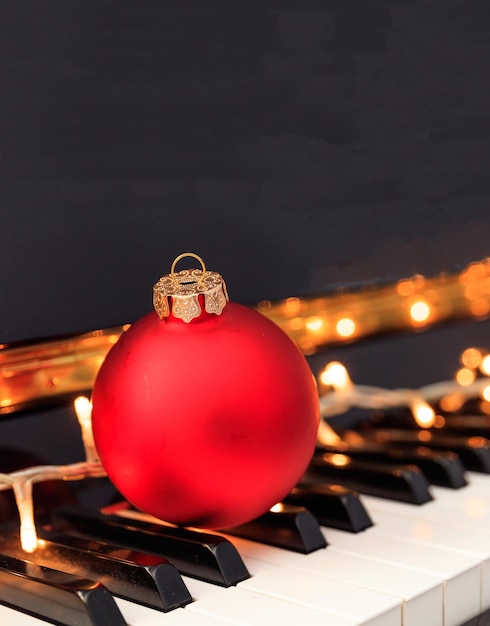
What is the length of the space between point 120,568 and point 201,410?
14 cm

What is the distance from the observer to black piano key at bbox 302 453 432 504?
3.30 feet

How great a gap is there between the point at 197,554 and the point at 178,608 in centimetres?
7

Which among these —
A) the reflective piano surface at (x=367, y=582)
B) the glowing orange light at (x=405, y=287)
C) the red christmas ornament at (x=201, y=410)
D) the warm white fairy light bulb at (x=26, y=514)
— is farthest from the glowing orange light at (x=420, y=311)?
the warm white fairy light bulb at (x=26, y=514)

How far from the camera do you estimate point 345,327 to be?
1255 mm

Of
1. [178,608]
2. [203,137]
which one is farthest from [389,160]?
[178,608]

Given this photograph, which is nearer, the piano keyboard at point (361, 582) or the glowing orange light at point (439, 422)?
the piano keyboard at point (361, 582)

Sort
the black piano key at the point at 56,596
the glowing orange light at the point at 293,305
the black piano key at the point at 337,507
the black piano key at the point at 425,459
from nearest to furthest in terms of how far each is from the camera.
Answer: the black piano key at the point at 56,596 < the black piano key at the point at 337,507 < the black piano key at the point at 425,459 < the glowing orange light at the point at 293,305

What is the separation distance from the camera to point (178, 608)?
74 centimetres

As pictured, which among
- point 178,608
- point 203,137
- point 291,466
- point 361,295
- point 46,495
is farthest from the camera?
point 361,295

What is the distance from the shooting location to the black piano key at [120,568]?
75cm

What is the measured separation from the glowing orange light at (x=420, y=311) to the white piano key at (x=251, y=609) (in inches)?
25.3

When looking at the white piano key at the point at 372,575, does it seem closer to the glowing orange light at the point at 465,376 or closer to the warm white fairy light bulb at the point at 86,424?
the warm white fairy light bulb at the point at 86,424

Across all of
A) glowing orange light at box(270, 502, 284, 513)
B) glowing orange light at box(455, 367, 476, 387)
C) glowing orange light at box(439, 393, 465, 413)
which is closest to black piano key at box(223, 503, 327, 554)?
glowing orange light at box(270, 502, 284, 513)

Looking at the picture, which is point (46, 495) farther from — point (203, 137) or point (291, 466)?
point (203, 137)
